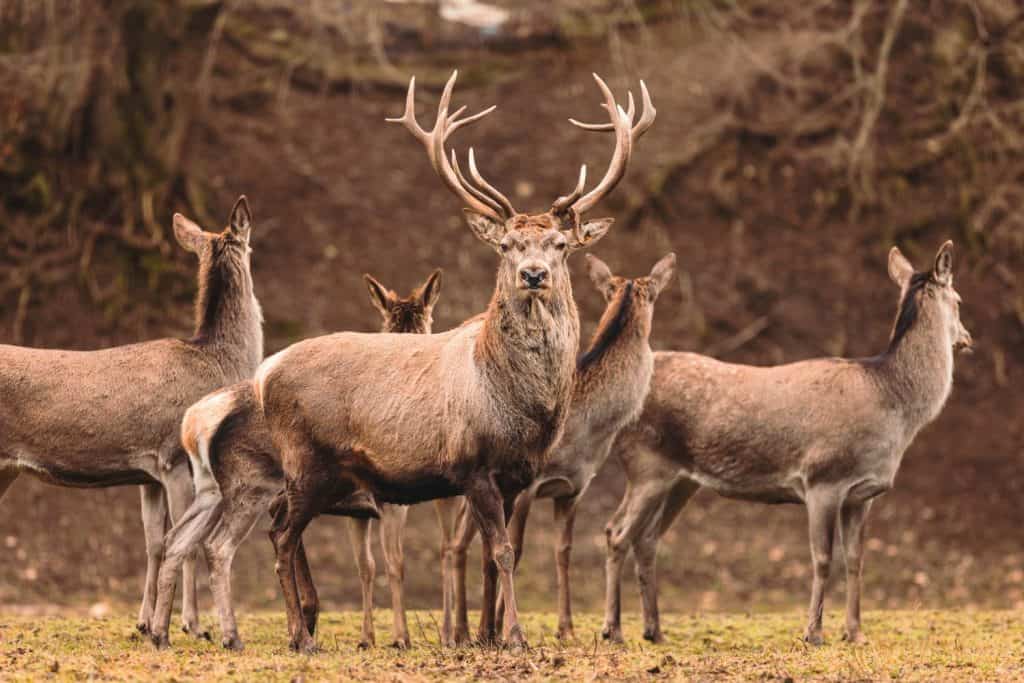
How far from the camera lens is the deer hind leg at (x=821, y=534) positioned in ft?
37.3

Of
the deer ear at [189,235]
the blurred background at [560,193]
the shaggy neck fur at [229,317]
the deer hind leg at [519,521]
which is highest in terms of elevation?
the blurred background at [560,193]

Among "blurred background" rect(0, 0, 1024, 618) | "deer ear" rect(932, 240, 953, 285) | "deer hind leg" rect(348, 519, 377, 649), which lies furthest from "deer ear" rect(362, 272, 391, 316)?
"blurred background" rect(0, 0, 1024, 618)

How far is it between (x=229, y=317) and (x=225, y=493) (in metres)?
2.02

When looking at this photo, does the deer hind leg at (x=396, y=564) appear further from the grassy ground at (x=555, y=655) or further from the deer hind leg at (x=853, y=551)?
the deer hind leg at (x=853, y=551)

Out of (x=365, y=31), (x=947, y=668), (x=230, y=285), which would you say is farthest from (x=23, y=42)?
(x=947, y=668)

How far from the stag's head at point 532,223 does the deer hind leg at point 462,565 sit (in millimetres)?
1790

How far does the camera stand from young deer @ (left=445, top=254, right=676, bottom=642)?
11.2 m

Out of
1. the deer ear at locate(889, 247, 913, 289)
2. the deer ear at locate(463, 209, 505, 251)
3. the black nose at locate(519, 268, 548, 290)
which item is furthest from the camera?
the deer ear at locate(889, 247, 913, 289)

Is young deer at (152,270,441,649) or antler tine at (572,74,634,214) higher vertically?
antler tine at (572,74,634,214)

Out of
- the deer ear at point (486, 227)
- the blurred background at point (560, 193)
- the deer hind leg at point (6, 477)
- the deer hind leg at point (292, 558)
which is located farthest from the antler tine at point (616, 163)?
the blurred background at point (560, 193)

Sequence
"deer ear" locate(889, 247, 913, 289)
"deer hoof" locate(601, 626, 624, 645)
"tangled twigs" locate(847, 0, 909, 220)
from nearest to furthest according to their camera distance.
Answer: "deer hoof" locate(601, 626, 624, 645)
"deer ear" locate(889, 247, 913, 289)
"tangled twigs" locate(847, 0, 909, 220)

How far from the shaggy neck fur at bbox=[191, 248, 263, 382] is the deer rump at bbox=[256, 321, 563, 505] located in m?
1.77

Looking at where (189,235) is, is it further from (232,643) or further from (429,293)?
(232,643)

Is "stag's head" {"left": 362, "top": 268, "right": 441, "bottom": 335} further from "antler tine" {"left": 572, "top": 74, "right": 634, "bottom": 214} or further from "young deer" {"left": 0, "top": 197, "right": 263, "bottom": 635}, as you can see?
"antler tine" {"left": 572, "top": 74, "right": 634, "bottom": 214}
